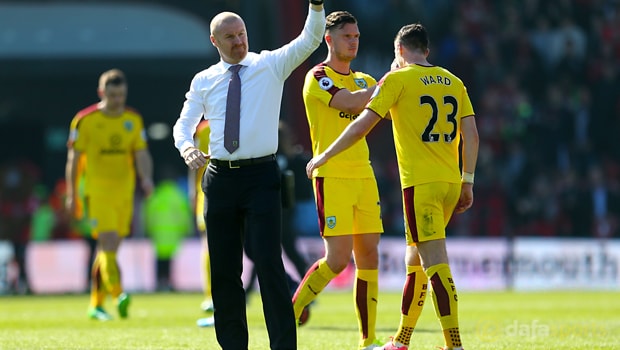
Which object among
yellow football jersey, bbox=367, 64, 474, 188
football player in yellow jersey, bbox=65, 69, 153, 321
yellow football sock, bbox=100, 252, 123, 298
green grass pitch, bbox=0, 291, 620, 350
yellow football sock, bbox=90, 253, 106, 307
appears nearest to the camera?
yellow football jersey, bbox=367, 64, 474, 188

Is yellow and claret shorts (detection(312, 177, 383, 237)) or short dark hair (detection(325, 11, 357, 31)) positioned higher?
short dark hair (detection(325, 11, 357, 31))

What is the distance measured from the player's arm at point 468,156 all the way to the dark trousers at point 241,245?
4.56 feet

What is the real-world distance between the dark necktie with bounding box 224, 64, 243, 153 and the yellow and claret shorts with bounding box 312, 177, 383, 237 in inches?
61.5

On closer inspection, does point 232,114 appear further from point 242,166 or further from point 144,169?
point 144,169

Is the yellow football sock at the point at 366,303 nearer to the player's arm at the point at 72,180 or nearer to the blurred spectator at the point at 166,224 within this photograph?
the player's arm at the point at 72,180

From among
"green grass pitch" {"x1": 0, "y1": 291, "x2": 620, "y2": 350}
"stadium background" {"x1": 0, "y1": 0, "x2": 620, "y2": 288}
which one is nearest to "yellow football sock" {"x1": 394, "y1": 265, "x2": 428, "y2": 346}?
"green grass pitch" {"x1": 0, "y1": 291, "x2": 620, "y2": 350}

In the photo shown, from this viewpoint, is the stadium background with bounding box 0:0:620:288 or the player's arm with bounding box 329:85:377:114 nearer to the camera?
the player's arm with bounding box 329:85:377:114

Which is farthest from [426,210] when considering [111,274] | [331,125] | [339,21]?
[111,274]

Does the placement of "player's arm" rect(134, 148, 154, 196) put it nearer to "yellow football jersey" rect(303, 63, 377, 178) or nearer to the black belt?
"yellow football jersey" rect(303, 63, 377, 178)

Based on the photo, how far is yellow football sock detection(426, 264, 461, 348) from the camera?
333 inches

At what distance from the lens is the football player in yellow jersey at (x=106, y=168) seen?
13.9m

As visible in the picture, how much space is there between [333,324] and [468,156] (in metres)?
4.67

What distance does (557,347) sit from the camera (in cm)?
1003

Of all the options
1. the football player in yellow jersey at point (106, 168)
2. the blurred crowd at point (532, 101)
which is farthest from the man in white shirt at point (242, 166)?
the blurred crowd at point (532, 101)
